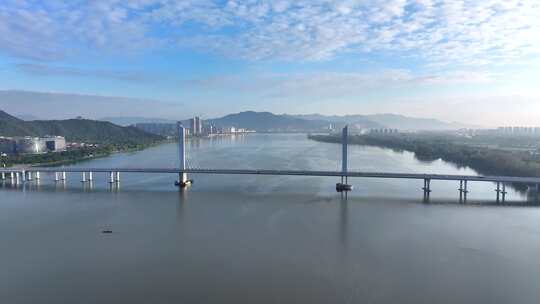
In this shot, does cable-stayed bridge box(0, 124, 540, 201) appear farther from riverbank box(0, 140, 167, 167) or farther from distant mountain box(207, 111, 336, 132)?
distant mountain box(207, 111, 336, 132)

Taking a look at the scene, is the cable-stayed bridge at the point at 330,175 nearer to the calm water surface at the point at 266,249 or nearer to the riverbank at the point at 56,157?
the calm water surface at the point at 266,249

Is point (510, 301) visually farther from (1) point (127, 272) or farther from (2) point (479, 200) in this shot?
(2) point (479, 200)

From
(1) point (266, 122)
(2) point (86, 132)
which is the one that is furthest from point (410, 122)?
(2) point (86, 132)

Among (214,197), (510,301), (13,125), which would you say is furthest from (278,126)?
(510,301)

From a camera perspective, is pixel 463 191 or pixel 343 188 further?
pixel 343 188

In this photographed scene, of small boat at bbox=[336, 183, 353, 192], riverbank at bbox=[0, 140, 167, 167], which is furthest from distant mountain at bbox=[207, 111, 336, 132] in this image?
small boat at bbox=[336, 183, 353, 192]

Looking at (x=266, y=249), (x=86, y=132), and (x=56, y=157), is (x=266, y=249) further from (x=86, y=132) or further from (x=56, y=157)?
(x=86, y=132)
